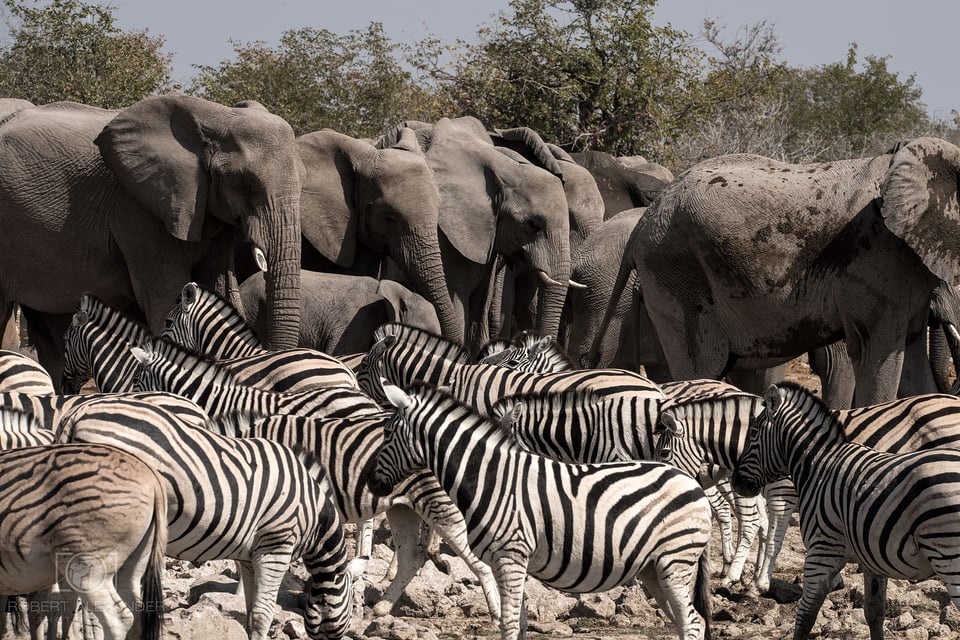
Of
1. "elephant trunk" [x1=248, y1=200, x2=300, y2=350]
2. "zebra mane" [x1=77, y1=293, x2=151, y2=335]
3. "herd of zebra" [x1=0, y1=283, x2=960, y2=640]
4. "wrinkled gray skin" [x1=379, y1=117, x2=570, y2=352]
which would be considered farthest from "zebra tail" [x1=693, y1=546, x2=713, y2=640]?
"wrinkled gray skin" [x1=379, y1=117, x2=570, y2=352]

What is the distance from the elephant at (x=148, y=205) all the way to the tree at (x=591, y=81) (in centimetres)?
772

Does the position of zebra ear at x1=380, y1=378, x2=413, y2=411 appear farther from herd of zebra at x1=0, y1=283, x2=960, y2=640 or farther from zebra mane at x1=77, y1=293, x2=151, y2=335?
zebra mane at x1=77, y1=293, x2=151, y2=335

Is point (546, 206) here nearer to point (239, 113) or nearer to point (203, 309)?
point (239, 113)

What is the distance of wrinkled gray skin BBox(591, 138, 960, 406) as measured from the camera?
9898mm

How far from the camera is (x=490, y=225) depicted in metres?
13.8

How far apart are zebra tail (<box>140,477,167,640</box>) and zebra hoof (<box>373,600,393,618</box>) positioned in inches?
81.8

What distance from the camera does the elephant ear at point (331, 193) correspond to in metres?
12.8

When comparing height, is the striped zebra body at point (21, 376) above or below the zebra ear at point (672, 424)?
below

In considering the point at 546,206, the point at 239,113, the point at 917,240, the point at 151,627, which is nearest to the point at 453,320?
the point at 546,206

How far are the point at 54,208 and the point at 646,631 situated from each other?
A: 633 cm

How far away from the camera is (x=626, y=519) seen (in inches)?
238

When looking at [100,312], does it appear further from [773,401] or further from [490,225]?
[490,225]

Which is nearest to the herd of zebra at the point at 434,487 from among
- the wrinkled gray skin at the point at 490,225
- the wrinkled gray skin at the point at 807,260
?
the wrinkled gray skin at the point at 807,260

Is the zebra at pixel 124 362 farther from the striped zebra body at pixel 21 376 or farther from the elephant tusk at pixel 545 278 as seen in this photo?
the elephant tusk at pixel 545 278
